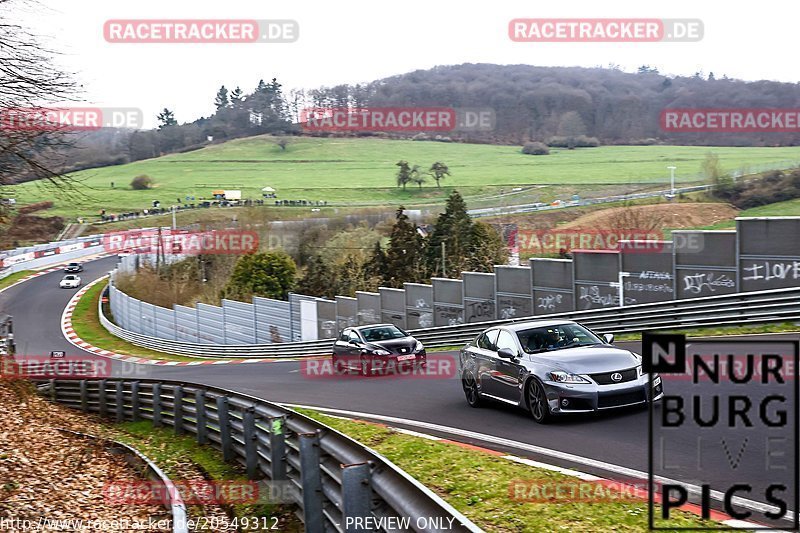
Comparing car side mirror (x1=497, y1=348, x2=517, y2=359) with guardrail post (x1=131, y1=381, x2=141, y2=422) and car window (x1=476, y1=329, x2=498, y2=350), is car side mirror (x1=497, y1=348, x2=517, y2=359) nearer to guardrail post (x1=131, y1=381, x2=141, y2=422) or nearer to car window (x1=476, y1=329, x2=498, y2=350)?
car window (x1=476, y1=329, x2=498, y2=350)

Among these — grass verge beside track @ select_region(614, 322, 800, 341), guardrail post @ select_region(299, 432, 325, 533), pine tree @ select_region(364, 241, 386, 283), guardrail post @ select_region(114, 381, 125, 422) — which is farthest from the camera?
pine tree @ select_region(364, 241, 386, 283)

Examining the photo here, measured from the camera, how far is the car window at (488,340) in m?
14.6

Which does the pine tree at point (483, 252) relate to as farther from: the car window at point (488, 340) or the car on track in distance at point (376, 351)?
the car window at point (488, 340)

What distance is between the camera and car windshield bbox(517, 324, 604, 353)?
44.1 feet

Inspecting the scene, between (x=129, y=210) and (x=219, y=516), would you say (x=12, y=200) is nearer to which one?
(x=219, y=516)

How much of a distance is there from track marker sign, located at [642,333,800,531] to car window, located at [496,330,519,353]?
79.8 inches

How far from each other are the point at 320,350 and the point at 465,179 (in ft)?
230

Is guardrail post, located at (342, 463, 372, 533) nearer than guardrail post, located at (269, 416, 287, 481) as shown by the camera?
Yes

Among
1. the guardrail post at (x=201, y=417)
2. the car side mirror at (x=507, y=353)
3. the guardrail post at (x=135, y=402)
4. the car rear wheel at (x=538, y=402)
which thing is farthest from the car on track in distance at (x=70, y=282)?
the car rear wheel at (x=538, y=402)

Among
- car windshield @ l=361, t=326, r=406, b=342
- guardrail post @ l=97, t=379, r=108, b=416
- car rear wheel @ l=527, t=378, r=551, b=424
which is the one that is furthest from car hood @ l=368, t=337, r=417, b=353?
car rear wheel @ l=527, t=378, r=551, b=424

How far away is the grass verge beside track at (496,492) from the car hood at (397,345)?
10.3 metres

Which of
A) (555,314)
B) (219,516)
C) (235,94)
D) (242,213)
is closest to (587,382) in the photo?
(219,516)

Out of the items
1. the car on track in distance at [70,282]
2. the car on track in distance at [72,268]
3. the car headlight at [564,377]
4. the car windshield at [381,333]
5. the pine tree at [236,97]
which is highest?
the pine tree at [236,97]

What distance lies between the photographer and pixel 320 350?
36.7 metres
